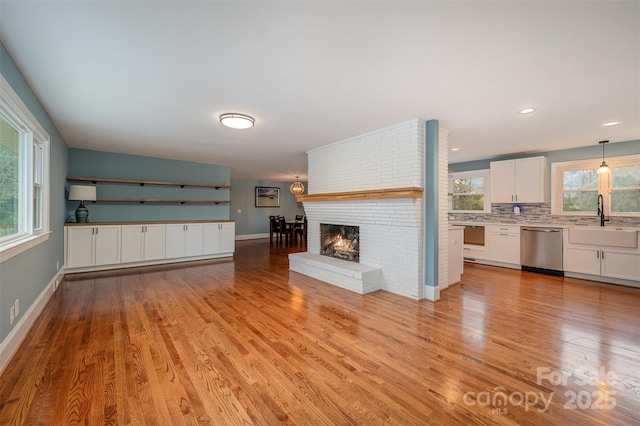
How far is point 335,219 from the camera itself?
16.3ft

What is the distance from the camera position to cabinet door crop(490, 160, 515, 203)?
18.7ft

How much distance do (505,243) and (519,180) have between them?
4.33 ft

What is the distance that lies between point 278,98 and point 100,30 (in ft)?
4.89

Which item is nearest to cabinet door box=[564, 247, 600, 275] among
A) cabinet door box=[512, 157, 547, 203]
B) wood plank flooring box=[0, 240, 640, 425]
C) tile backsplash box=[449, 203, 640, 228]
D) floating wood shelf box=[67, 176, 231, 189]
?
tile backsplash box=[449, 203, 640, 228]

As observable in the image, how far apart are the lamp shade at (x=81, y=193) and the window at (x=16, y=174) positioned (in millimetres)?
1916

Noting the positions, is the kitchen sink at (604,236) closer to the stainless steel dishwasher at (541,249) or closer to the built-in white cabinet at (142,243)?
the stainless steel dishwasher at (541,249)

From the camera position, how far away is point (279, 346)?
2.38m

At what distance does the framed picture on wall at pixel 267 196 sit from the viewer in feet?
35.6

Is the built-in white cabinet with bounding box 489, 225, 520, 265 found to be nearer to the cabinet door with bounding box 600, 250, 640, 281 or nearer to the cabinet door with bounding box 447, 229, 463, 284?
the cabinet door with bounding box 600, 250, 640, 281

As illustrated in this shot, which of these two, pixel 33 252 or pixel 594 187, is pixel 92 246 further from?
pixel 594 187

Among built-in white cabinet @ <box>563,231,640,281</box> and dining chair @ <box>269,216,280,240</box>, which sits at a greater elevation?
dining chair @ <box>269,216,280,240</box>

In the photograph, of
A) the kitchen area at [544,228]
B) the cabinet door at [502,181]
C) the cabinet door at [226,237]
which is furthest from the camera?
the cabinet door at [226,237]

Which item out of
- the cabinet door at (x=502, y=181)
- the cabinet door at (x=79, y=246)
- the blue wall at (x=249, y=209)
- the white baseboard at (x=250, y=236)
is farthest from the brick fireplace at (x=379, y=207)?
the blue wall at (x=249, y=209)

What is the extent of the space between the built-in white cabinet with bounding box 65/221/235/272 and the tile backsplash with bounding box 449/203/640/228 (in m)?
5.89
